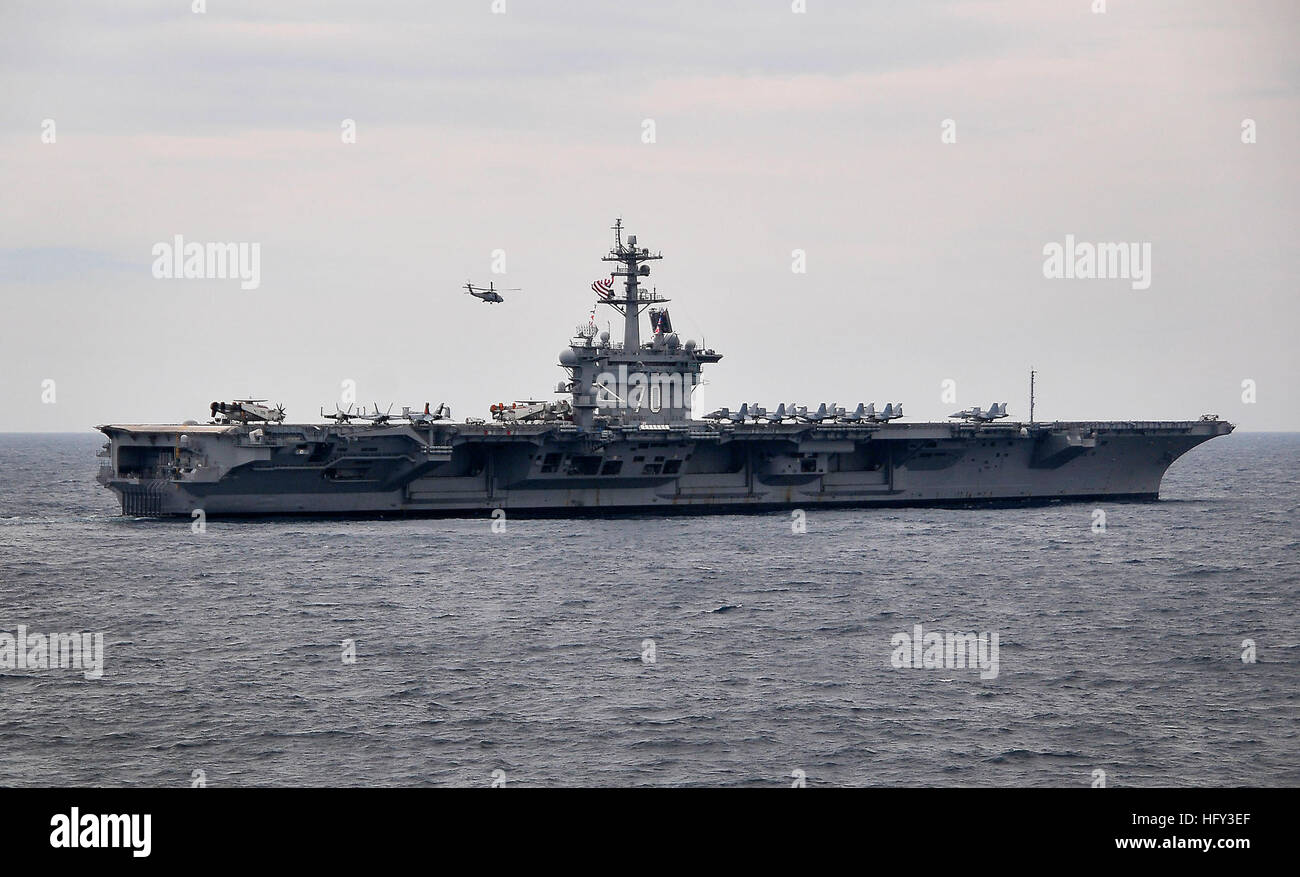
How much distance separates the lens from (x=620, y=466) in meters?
37.5

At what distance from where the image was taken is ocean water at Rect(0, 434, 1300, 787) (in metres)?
14.1

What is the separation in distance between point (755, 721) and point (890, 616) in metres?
7.78

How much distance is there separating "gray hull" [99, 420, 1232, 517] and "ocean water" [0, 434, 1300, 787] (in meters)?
1.26

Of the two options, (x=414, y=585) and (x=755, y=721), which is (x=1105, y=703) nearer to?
(x=755, y=721)

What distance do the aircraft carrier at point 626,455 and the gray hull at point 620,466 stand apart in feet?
0.15

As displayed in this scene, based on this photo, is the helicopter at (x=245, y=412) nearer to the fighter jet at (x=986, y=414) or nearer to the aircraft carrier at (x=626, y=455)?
the aircraft carrier at (x=626, y=455)

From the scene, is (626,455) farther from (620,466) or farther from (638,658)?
(638,658)

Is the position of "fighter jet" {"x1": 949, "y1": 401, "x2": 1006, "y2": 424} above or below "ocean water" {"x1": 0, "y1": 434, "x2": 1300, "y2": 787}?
above

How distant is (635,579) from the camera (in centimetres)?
2673

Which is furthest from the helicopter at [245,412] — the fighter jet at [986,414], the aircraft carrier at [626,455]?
the fighter jet at [986,414]

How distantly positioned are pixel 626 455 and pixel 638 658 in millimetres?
18336

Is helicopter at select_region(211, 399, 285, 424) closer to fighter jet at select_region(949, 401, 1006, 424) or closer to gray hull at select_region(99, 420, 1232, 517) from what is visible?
gray hull at select_region(99, 420, 1232, 517)

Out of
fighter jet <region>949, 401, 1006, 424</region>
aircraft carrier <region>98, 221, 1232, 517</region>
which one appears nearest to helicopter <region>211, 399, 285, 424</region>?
aircraft carrier <region>98, 221, 1232, 517</region>
